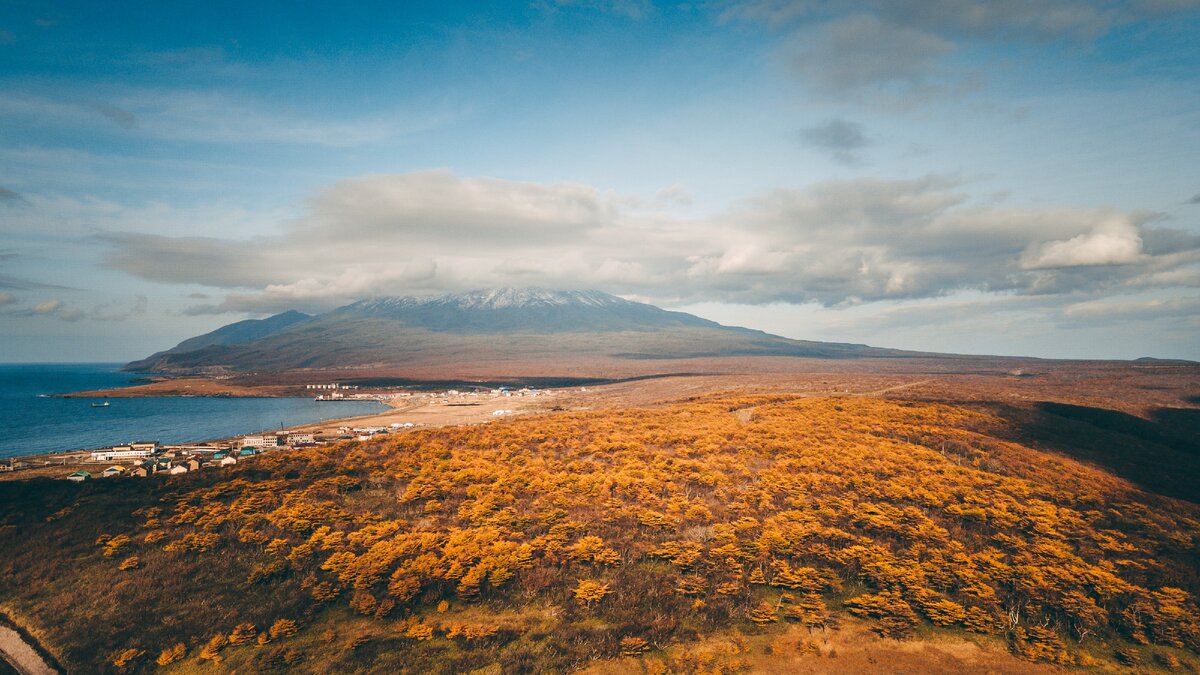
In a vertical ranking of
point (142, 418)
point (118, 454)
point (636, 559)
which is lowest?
point (142, 418)

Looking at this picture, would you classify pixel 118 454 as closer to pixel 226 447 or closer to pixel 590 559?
pixel 226 447

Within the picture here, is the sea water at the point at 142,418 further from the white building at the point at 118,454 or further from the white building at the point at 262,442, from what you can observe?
the white building at the point at 262,442

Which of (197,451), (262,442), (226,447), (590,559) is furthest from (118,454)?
(590,559)

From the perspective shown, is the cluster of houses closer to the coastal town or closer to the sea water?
the coastal town

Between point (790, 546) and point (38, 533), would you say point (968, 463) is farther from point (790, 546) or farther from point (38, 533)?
point (38, 533)

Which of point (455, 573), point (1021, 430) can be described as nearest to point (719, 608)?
point (455, 573)

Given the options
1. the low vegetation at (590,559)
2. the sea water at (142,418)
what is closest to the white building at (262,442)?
the sea water at (142,418)
